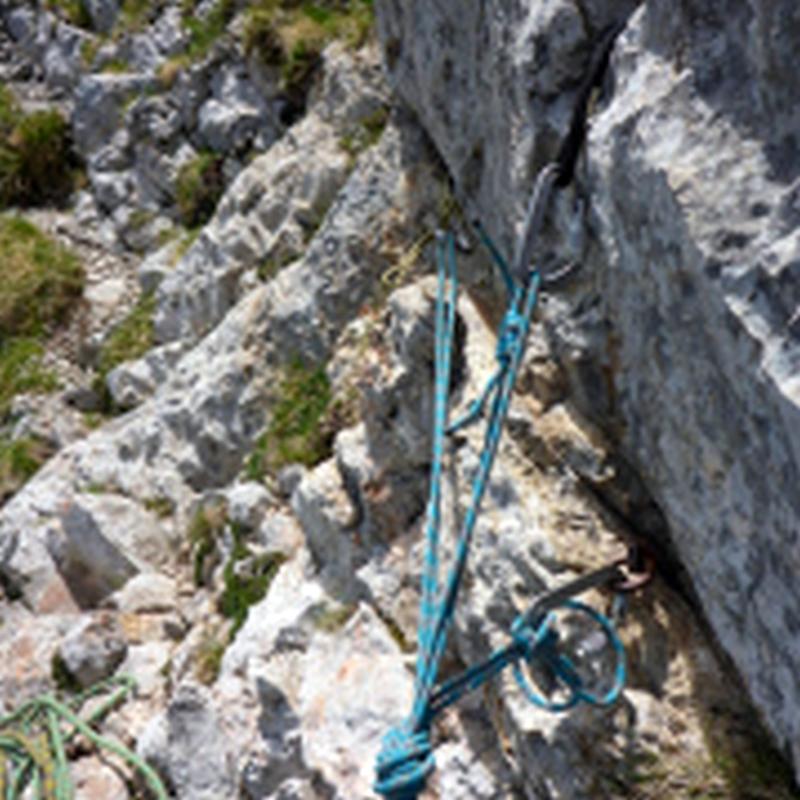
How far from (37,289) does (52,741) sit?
6.95m

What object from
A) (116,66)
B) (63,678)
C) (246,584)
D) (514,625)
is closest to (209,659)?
(246,584)

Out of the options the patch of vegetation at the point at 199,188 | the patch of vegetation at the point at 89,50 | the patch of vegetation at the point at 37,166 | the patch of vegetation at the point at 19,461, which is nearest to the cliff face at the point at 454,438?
the patch of vegetation at the point at 19,461

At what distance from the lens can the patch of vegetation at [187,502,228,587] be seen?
625 cm

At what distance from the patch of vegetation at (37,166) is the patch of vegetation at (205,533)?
7.45 metres

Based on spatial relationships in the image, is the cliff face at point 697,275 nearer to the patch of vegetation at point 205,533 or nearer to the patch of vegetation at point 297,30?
the patch of vegetation at point 205,533

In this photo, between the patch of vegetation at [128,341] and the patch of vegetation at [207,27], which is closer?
the patch of vegetation at [128,341]

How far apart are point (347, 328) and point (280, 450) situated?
96 cm

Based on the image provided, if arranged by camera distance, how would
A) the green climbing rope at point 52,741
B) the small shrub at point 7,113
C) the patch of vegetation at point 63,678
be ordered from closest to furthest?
the green climbing rope at point 52,741, the patch of vegetation at point 63,678, the small shrub at point 7,113


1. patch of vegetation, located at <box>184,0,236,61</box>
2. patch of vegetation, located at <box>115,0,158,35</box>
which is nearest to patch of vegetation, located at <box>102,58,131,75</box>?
patch of vegetation, located at <box>115,0,158,35</box>

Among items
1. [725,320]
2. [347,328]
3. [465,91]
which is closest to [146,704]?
[347,328]

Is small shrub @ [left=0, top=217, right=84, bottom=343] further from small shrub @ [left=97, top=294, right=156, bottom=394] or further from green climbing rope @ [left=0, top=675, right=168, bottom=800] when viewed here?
green climbing rope @ [left=0, top=675, right=168, bottom=800]

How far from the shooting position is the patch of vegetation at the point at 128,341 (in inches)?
370

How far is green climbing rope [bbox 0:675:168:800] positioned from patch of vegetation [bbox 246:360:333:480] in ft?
5.42

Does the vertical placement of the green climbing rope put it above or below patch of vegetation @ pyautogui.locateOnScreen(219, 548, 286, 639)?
below
